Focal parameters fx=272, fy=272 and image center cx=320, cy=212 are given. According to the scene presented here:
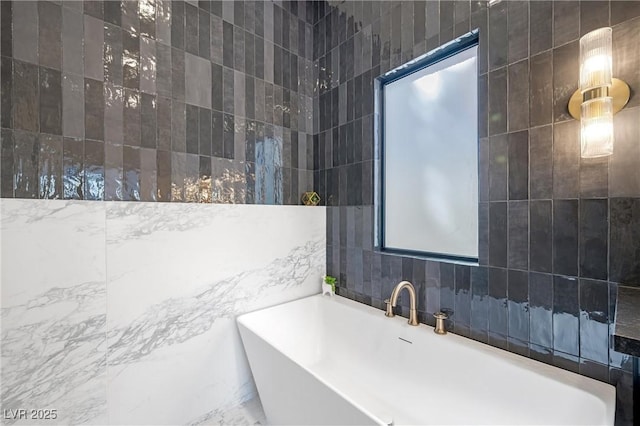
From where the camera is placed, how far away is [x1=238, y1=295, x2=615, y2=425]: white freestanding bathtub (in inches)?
46.3

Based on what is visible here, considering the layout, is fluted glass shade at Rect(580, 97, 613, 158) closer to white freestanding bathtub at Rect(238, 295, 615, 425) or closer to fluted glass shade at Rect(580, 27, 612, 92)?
fluted glass shade at Rect(580, 27, 612, 92)

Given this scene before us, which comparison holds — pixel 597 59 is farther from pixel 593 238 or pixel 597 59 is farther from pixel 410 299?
pixel 410 299

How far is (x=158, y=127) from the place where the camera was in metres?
1.73

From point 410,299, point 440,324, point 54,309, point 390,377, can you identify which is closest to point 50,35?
point 54,309

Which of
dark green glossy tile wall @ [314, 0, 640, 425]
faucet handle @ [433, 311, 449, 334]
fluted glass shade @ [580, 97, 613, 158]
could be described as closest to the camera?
fluted glass shade @ [580, 97, 613, 158]

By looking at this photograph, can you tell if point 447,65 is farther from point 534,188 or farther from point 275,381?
point 275,381

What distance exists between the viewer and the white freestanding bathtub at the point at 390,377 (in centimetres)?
118

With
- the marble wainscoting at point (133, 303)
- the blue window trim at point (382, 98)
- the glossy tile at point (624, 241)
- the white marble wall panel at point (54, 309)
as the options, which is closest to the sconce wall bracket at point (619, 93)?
the glossy tile at point (624, 241)

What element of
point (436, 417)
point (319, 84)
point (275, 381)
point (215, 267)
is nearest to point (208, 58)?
point (319, 84)

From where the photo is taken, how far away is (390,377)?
1805 millimetres

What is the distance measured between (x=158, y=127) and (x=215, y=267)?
989 mm

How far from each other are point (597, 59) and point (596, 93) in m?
0.13

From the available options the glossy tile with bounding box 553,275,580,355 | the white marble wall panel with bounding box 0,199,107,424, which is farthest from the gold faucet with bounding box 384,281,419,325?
the white marble wall panel with bounding box 0,199,107,424

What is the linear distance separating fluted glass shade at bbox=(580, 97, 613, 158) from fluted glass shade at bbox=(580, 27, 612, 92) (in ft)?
0.23
